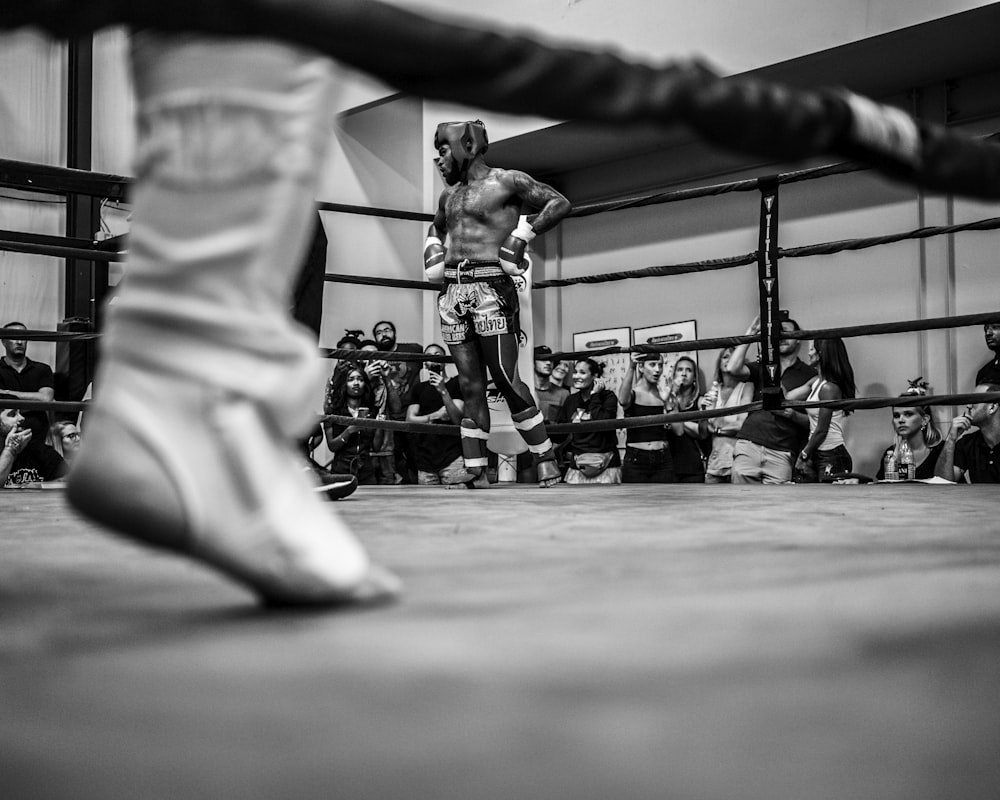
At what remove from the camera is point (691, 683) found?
48cm

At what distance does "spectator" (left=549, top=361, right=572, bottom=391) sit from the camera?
6.09 m

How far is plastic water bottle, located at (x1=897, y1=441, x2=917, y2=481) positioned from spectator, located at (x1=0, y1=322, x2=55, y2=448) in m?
3.81

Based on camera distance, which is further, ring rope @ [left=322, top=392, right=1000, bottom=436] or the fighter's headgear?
the fighter's headgear

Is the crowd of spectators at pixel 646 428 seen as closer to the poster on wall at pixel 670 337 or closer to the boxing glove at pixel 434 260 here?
the poster on wall at pixel 670 337

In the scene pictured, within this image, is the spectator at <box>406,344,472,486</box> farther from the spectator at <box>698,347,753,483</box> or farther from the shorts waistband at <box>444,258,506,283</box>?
the shorts waistband at <box>444,258,506,283</box>

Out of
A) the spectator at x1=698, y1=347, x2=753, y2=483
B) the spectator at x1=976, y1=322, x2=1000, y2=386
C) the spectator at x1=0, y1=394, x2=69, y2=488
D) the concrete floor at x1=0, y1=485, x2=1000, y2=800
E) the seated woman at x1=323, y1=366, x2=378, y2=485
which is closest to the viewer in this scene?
the concrete floor at x1=0, y1=485, x2=1000, y2=800

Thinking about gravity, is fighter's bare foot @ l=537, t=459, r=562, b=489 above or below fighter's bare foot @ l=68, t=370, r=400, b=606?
below

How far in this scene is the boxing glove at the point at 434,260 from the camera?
3729mm

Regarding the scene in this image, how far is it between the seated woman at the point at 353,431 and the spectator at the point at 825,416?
2.15 meters

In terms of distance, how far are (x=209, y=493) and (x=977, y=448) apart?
4371 millimetres

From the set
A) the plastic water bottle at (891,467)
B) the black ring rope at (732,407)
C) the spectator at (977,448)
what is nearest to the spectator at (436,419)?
the black ring rope at (732,407)

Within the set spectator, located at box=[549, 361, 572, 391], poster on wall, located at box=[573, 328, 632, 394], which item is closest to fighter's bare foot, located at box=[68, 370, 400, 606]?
spectator, located at box=[549, 361, 572, 391]

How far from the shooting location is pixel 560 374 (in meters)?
6.14

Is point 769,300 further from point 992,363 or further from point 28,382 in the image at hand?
point 28,382
